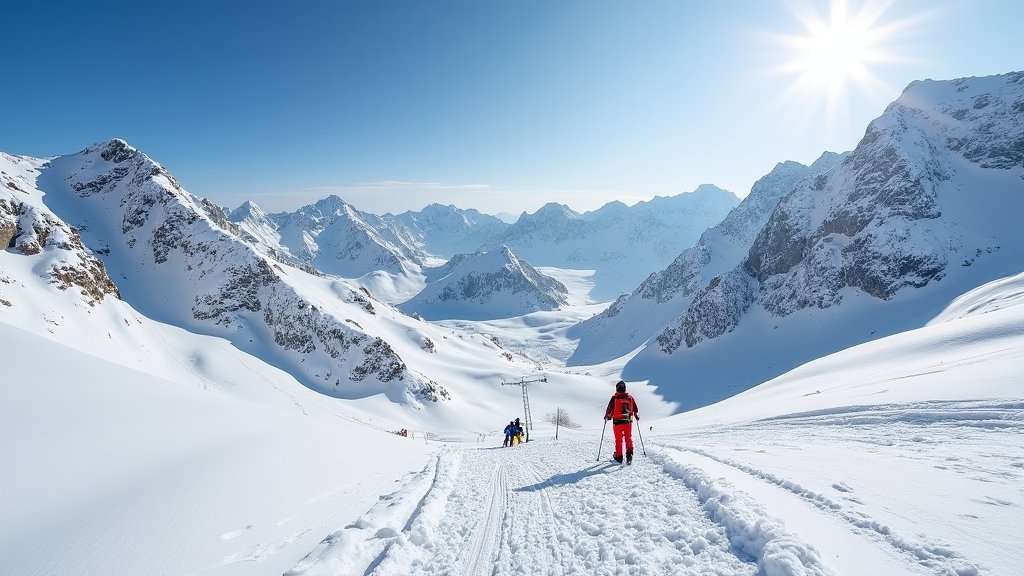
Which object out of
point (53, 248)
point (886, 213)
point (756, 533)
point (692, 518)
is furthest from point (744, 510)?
point (886, 213)

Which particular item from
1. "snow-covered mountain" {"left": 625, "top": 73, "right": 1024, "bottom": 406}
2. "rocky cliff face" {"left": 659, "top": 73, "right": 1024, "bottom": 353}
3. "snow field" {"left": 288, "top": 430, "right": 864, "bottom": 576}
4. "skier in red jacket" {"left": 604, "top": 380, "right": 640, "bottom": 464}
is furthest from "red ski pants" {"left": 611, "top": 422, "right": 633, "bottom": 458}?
"rocky cliff face" {"left": 659, "top": 73, "right": 1024, "bottom": 353}

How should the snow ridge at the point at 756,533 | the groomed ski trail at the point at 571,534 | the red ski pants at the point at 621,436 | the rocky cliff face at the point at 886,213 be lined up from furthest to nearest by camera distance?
the rocky cliff face at the point at 886,213 → the red ski pants at the point at 621,436 → the groomed ski trail at the point at 571,534 → the snow ridge at the point at 756,533

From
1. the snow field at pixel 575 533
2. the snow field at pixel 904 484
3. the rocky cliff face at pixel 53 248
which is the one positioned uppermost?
the rocky cliff face at pixel 53 248

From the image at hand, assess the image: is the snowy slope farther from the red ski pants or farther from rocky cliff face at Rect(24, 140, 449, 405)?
rocky cliff face at Rect(24, 140, 449, 405)

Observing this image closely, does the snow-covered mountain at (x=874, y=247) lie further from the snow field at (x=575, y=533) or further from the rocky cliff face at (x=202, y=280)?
the snow field at (x=575, y=533)

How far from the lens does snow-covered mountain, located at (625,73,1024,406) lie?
9219cm

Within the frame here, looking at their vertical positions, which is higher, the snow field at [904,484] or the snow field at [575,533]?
the snow field at [904,484]

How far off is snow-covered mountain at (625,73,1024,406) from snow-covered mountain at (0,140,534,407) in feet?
204

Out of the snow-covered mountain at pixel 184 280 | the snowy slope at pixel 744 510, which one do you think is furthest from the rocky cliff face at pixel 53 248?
the snowy slope at pixel 744 510

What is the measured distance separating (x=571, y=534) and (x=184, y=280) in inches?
4399

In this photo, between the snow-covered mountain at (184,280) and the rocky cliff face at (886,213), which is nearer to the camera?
the snow-covered mountain at (184,280)

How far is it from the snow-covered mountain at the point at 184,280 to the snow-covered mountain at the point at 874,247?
6226 cm

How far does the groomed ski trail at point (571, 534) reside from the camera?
537 centimetres

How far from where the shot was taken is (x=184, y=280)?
A: 92.7 meters
